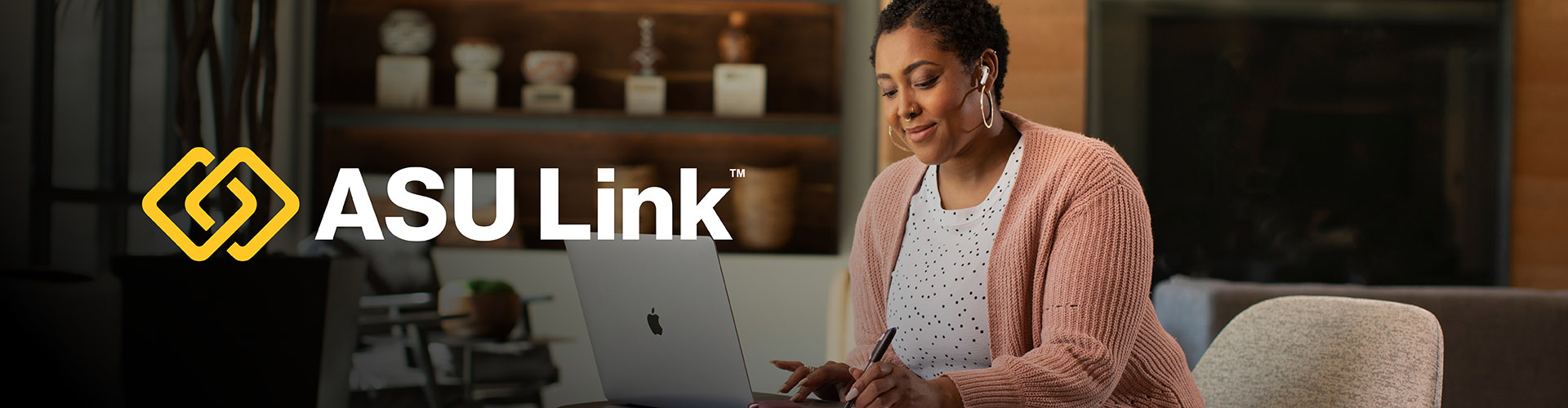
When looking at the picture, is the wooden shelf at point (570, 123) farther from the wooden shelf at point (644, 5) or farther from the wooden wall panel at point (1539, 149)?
the wooden wall panel at point (1539, 149)

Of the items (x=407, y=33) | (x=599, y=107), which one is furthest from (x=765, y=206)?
(x=407, y=33)

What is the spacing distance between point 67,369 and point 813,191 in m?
2.53

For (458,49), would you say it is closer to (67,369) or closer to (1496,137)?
(67,369)

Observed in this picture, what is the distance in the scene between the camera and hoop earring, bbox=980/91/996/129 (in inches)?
48.1

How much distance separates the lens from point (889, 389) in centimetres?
92

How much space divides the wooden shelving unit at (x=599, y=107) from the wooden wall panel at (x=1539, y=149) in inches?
77.0

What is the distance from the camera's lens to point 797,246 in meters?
3.70

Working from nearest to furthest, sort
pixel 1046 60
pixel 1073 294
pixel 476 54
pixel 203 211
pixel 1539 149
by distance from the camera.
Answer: pixel 1073 294 < pixel 203 211 < pixel 1046 60 < pixel 1539 149 < pixel 476 54

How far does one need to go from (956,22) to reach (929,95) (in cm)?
9

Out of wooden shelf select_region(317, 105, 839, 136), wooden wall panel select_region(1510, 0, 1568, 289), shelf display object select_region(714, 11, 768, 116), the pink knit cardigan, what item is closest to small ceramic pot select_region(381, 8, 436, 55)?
wooden shelf select_region(317, 105, 839, 136)

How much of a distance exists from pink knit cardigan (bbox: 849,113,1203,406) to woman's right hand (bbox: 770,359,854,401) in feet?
0.55

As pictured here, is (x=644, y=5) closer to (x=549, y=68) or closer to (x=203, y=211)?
(x=549, y=68)

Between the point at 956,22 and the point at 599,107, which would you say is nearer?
the point at 956,22

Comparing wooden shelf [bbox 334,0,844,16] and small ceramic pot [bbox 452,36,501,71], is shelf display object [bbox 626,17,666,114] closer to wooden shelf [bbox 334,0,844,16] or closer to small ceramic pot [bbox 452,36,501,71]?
wooden shelf [bbox 334,0,844,16]
